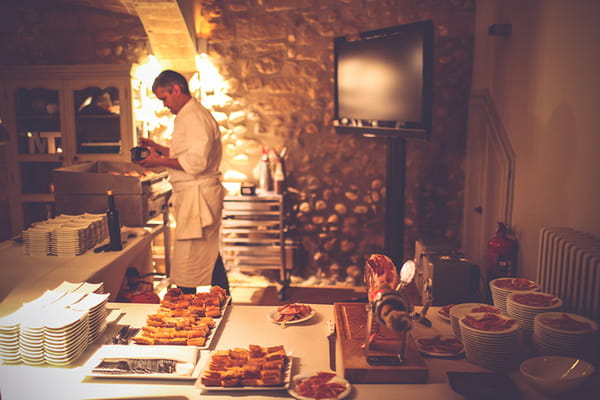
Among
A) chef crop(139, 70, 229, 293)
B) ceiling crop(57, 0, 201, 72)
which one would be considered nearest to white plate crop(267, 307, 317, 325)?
chef crop(139, 70, 229, 293)

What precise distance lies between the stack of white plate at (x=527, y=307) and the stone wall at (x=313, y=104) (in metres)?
2.77

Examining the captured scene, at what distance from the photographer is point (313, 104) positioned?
474 cm

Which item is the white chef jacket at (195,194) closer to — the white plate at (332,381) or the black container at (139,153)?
the black container at (139,153)

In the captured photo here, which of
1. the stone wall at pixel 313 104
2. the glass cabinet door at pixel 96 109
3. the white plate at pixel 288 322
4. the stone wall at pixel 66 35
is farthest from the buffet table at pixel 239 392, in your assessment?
the stone wall at pixel 66 35

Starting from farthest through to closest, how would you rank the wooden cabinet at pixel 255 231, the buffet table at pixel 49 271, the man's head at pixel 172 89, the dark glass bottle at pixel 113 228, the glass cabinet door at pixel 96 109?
the glass cabinet door at pixel 96 109 → the wooden cabinet at pixel 255 231 → the man's head at pixel 172 89 → the dark glass bottle at pixel 113 228 → the buffet table at pixel 49 271

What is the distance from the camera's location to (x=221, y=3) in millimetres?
4691

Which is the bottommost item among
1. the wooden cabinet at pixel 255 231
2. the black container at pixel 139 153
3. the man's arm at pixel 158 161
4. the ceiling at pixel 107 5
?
the wooden cabinet at pixel 255 231

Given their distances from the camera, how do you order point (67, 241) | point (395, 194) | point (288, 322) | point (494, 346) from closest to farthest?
point (494, 346) → point (288, 322) → point (67, 241) → point (395, 194)

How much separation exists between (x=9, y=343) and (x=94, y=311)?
0.29 metres

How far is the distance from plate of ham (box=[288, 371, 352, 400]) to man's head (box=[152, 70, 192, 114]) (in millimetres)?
2257

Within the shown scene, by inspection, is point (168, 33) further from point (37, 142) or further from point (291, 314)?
A: point (291, 314)

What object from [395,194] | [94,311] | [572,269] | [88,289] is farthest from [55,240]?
[572,269]

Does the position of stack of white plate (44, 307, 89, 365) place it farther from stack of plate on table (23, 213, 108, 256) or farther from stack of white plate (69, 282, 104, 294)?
stack of plate on table (23, 213, 108, 256)

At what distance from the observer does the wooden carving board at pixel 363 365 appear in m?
1.61
